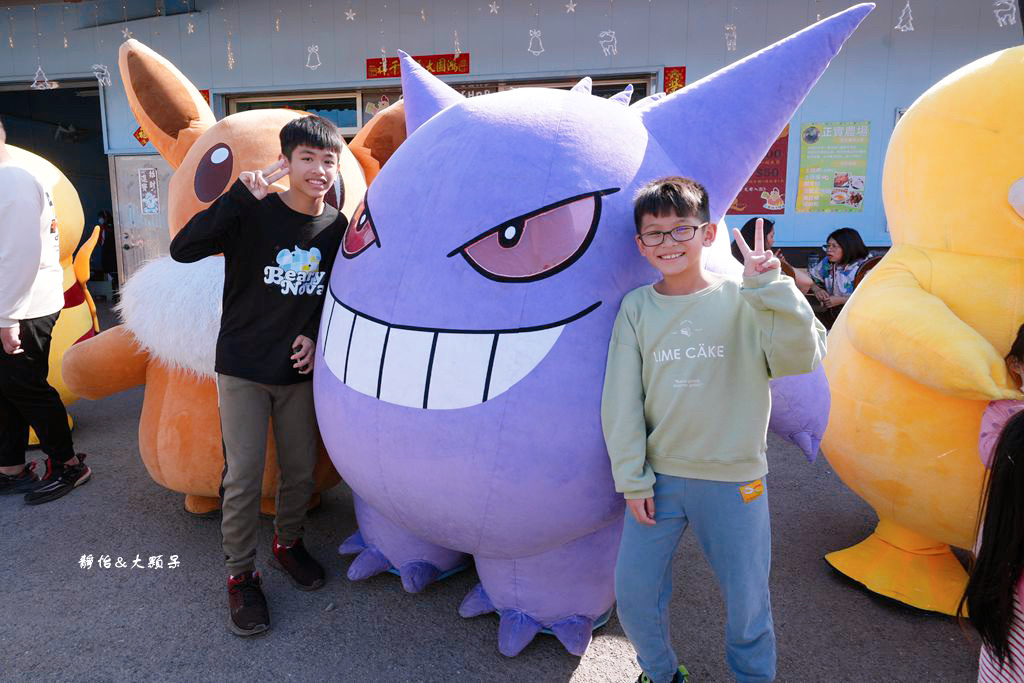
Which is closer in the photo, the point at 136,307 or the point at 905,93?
the point at 136,307

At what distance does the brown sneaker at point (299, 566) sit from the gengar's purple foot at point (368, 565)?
14cm

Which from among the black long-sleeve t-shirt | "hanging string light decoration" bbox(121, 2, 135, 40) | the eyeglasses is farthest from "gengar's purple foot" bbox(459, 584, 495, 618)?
"hanging string light decoration" bbox(121, 2, 135, 40)

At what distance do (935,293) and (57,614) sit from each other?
364cm

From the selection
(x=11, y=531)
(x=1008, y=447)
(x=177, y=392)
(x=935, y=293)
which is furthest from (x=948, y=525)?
(x=11, y=531)

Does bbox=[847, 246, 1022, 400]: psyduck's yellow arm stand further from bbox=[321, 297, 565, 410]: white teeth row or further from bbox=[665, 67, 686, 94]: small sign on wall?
bbox=[665, 67, 686, 94]: small sign on wall

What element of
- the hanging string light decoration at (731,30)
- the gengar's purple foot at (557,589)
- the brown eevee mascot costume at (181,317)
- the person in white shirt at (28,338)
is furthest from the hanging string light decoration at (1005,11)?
the person in white shirt at (28,338)

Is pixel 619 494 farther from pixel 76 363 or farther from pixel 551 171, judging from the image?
pixel 76 363

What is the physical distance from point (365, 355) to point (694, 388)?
1014 millimetres

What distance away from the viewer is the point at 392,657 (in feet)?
7.86

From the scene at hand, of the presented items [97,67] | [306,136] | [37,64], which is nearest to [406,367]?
[306,136]

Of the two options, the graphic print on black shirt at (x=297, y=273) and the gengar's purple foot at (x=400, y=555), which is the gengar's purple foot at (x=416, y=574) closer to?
the gengar's purple foot at (x=400, y=555)

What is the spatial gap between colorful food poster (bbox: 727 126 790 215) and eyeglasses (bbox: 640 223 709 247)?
620 cm

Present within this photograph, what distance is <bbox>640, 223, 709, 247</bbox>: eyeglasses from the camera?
70.2 inches

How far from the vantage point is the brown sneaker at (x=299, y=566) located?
9.18 ft
